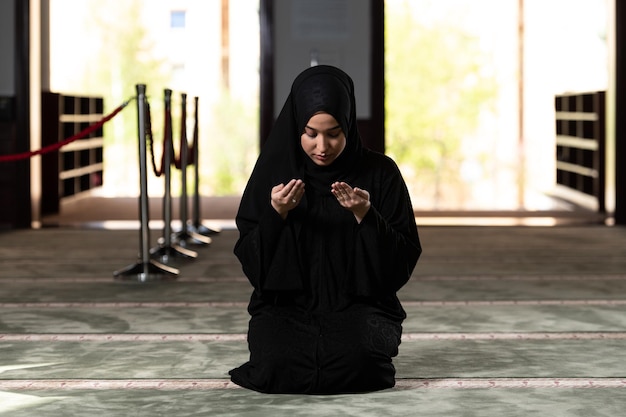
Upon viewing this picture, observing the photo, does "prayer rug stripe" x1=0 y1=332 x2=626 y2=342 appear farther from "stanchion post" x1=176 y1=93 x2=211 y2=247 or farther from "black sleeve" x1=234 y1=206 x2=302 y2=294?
"stanchion post" x1=176 y1=93 x2=211 y2=247

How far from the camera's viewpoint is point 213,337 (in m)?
4.32

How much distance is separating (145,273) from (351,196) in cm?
286

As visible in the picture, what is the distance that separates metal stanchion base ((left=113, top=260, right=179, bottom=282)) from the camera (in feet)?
19.4

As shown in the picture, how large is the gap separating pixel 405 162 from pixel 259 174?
71.0 ft

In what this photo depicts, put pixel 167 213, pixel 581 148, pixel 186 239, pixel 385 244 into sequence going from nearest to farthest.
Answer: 1. pixel 385 244
2. pixel 167 213
3. pixel 186 239
4. pixel 581 148

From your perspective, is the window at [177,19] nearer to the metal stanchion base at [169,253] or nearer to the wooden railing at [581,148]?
the wooden railing at [581,148]

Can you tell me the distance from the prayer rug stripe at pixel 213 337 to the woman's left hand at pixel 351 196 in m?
1.10

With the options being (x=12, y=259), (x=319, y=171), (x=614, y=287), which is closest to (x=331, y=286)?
(x=319, y=171)

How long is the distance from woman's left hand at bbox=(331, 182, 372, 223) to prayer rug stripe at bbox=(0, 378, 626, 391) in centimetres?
55

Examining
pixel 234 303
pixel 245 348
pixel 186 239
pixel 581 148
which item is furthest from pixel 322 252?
pixel 581 148

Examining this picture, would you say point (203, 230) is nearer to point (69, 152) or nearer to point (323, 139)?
point (69, 152)

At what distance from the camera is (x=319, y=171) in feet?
11.3

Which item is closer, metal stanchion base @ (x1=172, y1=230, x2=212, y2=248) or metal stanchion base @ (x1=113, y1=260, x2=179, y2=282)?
metal stanchion base @ (x1=113, y1=260, x2=179, y2=282)

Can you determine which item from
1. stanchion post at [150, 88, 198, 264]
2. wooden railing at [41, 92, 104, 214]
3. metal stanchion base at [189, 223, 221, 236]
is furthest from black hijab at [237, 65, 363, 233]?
wooden railing at [41, 92, 104, 214]
